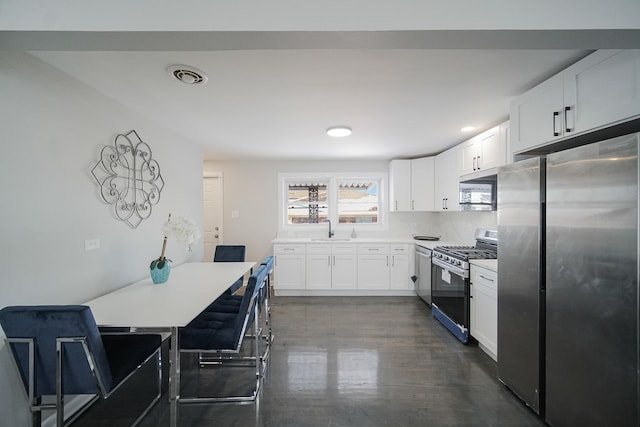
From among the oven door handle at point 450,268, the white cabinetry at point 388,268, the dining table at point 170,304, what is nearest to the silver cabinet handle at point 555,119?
the oven door handle at point 450,268

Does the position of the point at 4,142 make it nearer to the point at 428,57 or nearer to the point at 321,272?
the point at 428,57

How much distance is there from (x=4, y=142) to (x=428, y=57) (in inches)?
94.9

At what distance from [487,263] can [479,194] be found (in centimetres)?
94

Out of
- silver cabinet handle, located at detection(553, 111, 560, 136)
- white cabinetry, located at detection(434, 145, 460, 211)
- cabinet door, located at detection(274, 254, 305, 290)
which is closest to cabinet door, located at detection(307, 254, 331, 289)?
cabinet door, located at detection(274, 254, 305, 290)

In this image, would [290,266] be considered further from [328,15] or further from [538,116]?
[328,15]

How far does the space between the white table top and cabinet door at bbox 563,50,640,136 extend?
101 inches

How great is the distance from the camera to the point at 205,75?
1.74 meters

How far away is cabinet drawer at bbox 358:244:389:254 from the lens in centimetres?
415

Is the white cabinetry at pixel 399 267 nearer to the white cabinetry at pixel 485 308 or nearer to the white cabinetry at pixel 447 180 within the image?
the white cabinetry at pixel 447 180

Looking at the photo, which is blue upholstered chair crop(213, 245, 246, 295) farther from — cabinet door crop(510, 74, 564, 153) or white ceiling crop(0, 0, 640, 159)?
cabinet door crop(510, 74, 564, 153)

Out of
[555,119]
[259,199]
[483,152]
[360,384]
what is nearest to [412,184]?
[483,152]

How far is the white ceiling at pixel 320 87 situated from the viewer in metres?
1.54

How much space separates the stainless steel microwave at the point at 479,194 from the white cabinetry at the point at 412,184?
2.78ft

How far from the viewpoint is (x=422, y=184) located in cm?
415
